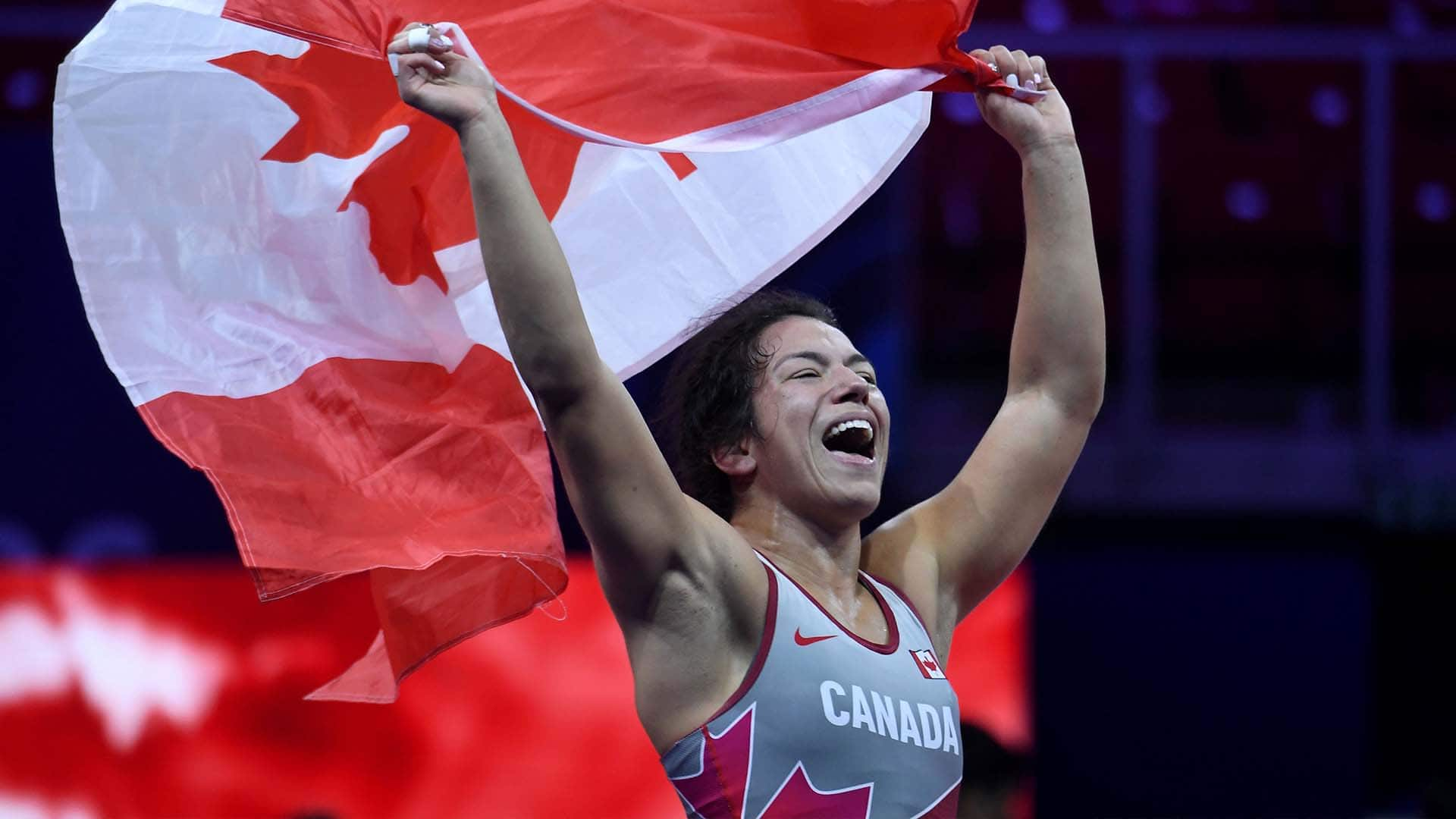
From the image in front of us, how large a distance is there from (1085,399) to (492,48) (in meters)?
1.06

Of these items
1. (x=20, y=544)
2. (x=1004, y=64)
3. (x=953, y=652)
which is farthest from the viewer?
(x=953, y=652)

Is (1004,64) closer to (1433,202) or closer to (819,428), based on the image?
(819,428)

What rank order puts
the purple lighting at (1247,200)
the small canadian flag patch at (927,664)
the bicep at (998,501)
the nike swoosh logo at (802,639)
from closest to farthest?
the nike swoosh logo at (802,639), the small canadian flag patch at (927,664), the bicep at (998,501), the purple lighting at (1247,200)

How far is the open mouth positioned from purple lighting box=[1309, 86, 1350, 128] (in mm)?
5598

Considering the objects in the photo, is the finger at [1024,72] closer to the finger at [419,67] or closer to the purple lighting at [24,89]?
the finger at [419,67]

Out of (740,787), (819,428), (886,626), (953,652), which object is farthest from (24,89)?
(740,787)

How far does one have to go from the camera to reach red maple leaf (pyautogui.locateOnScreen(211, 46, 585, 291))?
8.06 ft

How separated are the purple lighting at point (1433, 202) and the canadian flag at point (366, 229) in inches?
211

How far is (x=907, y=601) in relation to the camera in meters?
2.49

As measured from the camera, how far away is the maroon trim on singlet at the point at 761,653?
216 centimetres

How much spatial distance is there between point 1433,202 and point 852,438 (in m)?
5.67

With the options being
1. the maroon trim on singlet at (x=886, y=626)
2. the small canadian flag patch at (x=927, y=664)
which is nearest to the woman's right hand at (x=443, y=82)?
the maroon trim on singlet at (x=886, y=626)

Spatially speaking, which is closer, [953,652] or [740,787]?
[740,787]

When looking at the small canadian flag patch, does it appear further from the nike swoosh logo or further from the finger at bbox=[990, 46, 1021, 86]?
the finger at bbox=[990, 46, 1021, 86]
